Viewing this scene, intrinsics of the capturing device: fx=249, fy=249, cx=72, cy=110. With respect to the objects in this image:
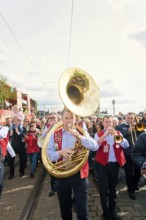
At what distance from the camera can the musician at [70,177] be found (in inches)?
130

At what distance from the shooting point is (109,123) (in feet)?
14.1

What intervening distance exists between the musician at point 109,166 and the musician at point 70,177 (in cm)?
76

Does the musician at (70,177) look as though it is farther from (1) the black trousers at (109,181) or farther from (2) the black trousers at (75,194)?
(1) the black trousers at (109,181)

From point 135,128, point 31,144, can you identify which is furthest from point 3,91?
point 135,128

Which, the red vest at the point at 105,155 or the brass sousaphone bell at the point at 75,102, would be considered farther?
the red vest at the point at 105,155

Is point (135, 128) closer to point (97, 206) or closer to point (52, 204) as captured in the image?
point (97, 206)

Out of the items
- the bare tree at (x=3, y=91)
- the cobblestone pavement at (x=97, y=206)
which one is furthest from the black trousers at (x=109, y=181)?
the bare tree at (x=3, y=91)

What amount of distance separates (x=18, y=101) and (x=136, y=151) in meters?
31.3

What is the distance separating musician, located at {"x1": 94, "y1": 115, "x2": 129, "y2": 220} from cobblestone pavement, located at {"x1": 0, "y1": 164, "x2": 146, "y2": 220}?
0.32 meters

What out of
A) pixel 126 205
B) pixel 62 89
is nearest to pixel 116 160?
pixel 126 205

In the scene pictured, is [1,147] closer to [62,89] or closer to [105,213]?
[62,89]

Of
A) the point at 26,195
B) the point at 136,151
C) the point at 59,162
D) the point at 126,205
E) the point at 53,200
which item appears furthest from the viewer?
the point at 26,195

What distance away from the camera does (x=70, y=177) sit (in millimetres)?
3371

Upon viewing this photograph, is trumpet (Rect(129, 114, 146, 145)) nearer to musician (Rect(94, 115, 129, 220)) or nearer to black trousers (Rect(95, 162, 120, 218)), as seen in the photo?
musician (Rect(94, 115, 129, 220))
